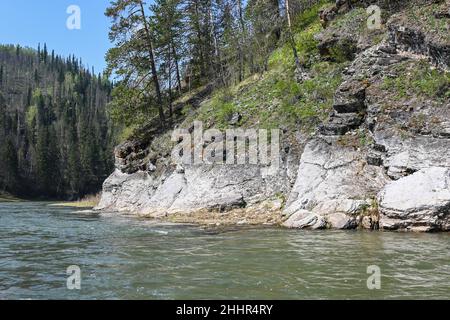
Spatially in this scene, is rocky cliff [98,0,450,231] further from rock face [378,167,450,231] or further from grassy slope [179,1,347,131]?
grassy slope [179,1,347,131]

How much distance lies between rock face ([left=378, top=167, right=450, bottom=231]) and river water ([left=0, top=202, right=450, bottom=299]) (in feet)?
2.56

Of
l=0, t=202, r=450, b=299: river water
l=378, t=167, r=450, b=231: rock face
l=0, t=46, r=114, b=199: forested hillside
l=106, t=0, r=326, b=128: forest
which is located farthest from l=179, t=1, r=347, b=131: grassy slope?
l=0, t=46, r=114, b=199: forested hillside

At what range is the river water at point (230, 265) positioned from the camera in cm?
802

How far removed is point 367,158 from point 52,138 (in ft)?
288

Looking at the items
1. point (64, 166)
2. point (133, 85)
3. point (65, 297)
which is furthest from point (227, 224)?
point (64, 166)

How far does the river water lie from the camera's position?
316 inches

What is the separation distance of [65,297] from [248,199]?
13926 mm

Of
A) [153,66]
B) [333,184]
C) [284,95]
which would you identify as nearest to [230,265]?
[333,184]

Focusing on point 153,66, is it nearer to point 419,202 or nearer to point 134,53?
point 134,53

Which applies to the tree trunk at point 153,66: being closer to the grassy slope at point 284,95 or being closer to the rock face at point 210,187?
the grassy slope at point 284,95

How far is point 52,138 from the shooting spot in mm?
95625

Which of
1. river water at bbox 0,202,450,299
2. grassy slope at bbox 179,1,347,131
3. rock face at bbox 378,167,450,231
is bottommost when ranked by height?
river water at bbox 0,202,450,299

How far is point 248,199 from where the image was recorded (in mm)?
21172

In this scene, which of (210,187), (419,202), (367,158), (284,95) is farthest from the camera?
(284,95)
